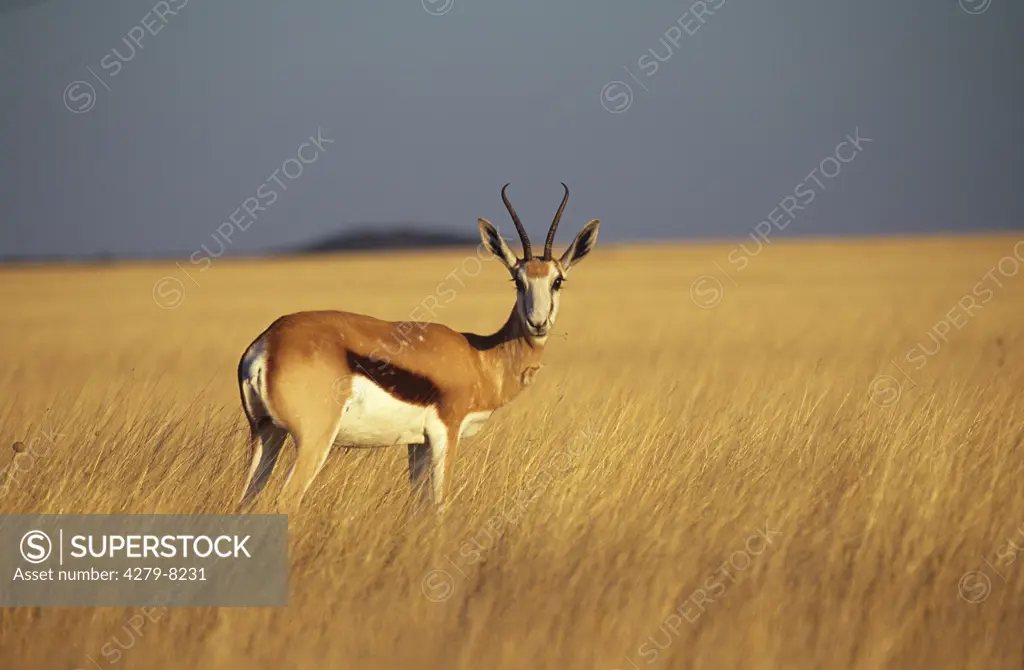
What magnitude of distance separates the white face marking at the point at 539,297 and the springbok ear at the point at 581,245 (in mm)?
305

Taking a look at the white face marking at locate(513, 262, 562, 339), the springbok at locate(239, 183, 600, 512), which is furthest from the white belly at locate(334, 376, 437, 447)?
the white face marking at locate(513, 262, 562, 339)

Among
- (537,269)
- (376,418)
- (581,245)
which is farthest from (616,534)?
(581,245)

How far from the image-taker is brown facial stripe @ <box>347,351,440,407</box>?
752 cm

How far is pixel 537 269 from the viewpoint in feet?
26.8

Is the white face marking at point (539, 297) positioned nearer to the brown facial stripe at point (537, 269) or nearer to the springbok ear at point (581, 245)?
the brown facial stripe at point (537, 269)

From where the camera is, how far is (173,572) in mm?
6211

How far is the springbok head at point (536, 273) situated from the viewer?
812 cm

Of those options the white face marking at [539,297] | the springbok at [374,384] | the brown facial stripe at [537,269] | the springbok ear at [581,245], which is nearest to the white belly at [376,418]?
the springbok at [374,384]

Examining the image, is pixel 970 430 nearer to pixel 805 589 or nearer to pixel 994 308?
pixel 805 589

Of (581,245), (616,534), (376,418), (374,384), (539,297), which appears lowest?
(616,534)

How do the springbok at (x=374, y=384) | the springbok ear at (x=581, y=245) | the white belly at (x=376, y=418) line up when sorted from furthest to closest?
the springbok ear at (x=581, y=245) → the white belly at (x=376, y=418) → the springbok at (x=374, y=384)

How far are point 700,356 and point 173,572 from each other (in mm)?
16159

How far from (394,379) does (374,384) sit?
154 millimetres

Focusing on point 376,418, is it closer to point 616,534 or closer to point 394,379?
point 394,379
